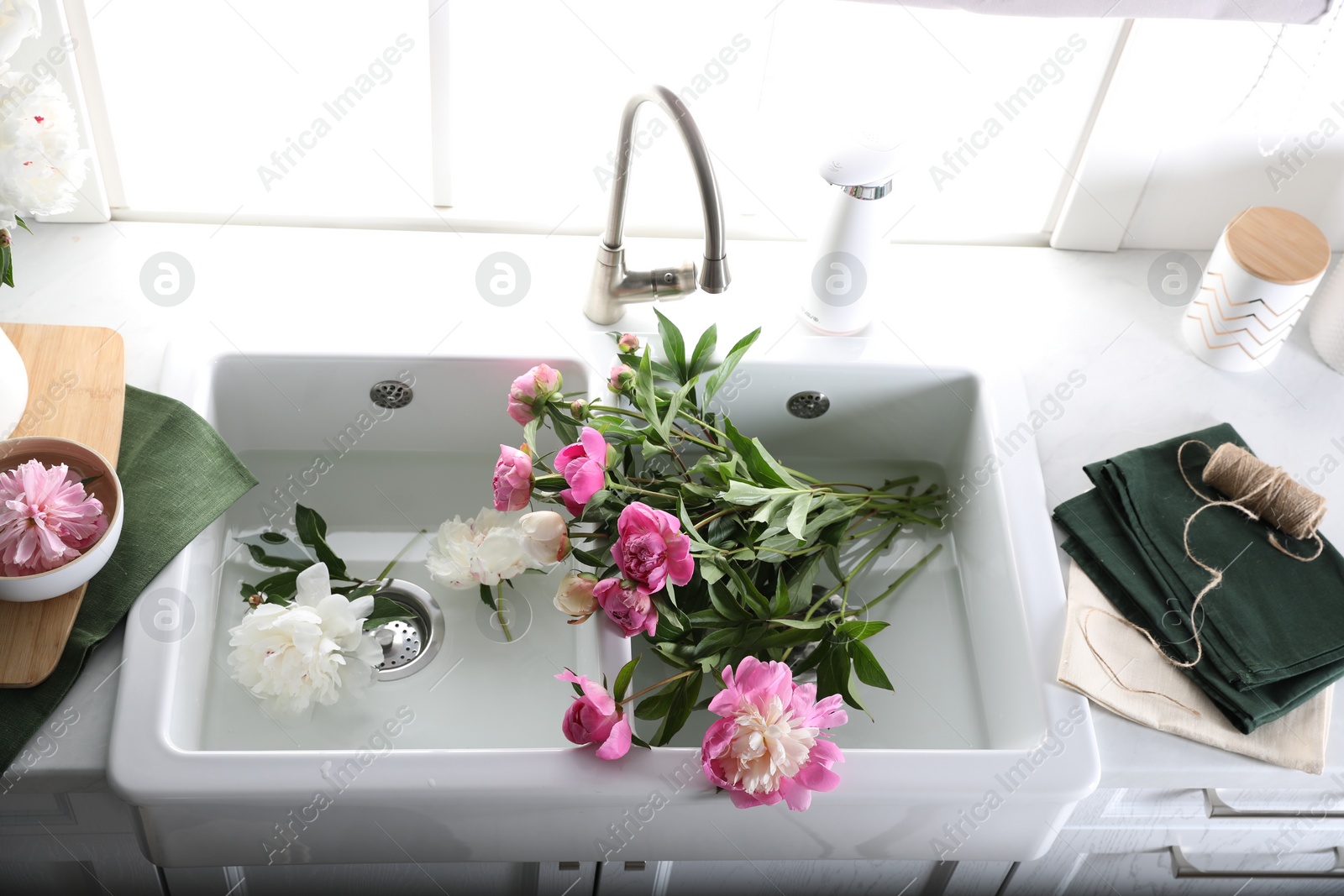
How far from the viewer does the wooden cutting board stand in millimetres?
868

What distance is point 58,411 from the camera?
1011 millimetres

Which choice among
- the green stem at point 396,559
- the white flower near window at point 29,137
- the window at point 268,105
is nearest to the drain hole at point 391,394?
the green stem at point 396,559

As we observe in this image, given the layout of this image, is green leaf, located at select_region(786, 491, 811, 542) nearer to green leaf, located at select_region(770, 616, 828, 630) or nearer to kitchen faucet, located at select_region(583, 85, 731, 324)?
green leaf, located at select_region(770, 616, 828, 630)

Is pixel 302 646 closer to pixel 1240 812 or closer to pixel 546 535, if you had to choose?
pixel 546 535

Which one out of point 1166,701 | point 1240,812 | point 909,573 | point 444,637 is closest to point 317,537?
point 444,637

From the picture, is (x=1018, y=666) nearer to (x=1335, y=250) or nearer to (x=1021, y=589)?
(x=1021, y=589)

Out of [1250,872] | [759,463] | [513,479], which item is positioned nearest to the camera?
[513,479]

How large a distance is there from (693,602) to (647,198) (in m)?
0.59

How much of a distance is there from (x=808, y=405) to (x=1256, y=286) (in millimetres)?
501

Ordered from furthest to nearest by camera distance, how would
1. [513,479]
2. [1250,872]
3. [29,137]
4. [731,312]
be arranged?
[731,312]
[1250,872]
[513,479]
[29,137]

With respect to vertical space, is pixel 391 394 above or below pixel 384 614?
above

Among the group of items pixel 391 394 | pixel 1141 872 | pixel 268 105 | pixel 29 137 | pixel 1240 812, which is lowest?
pixel 1141 872

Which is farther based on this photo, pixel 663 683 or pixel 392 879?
pixel 392 879

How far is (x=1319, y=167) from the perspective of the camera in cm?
129
